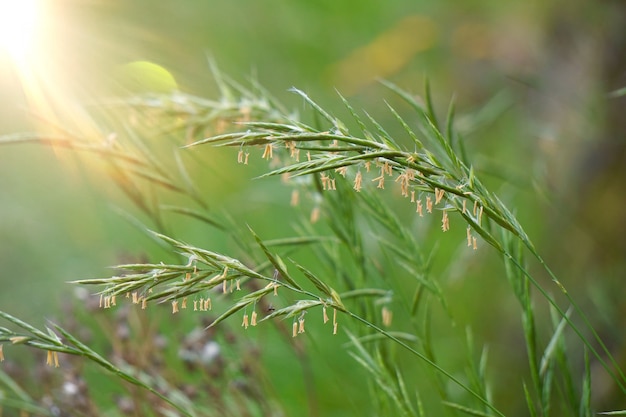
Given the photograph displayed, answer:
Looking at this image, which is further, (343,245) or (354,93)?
(354,93)

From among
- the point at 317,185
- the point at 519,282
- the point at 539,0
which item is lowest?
the point at 519,282

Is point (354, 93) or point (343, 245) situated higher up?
point (354, 93)

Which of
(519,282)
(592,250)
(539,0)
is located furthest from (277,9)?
(519,282)

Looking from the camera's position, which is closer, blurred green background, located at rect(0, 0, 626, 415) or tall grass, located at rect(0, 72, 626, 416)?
tall grass, located at rect(0, 72, 626, 416)

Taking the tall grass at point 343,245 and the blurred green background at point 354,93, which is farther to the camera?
the blurred green background at point 354,93

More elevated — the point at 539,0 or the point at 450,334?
the point at 539,0

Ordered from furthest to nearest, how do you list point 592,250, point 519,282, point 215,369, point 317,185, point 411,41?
1. point 411,41
2. point 592,250
3. point 215,369
4. point 317,185
5. point 519,282

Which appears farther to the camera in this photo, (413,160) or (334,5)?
(334,5)

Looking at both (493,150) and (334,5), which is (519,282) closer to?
(493,150)
